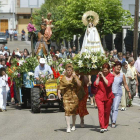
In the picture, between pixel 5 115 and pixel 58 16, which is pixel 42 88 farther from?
pixel 58 16

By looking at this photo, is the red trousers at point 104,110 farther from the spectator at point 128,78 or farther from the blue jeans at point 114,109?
the spectator at point 128,78

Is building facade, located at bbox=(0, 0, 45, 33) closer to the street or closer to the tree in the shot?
the tree

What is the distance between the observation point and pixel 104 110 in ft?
40.7

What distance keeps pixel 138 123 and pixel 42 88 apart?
3971 mm

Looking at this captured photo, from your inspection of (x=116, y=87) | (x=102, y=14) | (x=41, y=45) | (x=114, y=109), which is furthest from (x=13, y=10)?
(x=114, y=109)

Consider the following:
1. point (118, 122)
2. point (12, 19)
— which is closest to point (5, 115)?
point (118, 122)

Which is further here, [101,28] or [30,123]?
[101,28]

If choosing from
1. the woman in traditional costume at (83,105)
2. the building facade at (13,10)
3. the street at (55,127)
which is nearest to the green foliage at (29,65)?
the street at (55,127)

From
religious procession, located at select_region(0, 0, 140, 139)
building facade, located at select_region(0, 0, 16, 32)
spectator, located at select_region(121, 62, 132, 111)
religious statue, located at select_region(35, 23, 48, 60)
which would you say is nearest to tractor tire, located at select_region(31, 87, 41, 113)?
religious procession, located at select_region(0, 0, 140, 139)

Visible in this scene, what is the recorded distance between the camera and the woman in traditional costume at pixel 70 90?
40.2 feet

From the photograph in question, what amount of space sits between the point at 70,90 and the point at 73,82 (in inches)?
9.5

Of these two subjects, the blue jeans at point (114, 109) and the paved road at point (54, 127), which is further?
the blue jeans at point (114, 109)

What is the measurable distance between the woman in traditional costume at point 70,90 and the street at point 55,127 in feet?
1.57

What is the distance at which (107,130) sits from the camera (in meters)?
12.5
